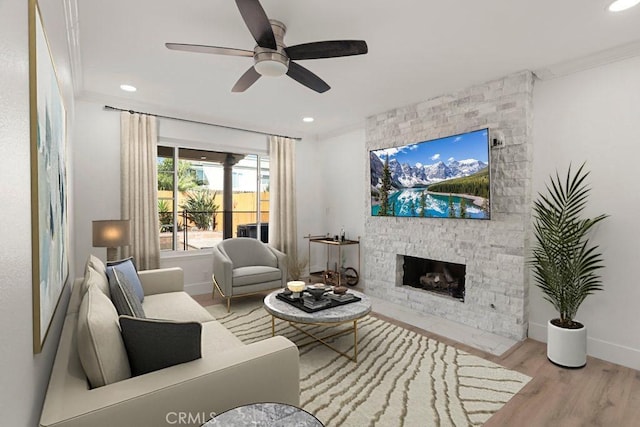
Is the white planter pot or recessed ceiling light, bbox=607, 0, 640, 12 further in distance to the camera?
the white planter pot

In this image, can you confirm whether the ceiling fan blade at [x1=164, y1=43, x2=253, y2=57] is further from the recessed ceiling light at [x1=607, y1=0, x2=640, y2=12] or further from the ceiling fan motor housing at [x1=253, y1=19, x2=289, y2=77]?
the recessed ceiling light at [x1=607, y1=0, x2=640, y2=12]

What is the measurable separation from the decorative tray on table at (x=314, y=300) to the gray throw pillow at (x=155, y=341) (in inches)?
56.5

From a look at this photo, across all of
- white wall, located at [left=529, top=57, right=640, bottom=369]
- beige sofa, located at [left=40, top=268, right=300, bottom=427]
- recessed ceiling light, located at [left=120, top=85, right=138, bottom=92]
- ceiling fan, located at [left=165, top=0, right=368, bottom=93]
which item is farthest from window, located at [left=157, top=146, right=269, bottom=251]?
white wall, located at [left=529, top=57, right=640, bottom=369]

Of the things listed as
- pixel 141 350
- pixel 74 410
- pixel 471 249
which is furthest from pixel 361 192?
pixel 74 410

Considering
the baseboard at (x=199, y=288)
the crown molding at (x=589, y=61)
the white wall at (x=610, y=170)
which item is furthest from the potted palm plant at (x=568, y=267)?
the baseboard at (x=199, y=288)

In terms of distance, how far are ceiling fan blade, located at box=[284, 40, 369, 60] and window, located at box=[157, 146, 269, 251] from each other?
9.82 ft

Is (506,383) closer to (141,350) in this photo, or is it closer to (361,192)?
(141,350)

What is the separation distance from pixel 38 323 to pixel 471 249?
3552 mm

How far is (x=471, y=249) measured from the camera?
3.55 metres

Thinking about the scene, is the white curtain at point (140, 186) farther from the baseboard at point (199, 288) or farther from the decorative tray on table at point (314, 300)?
the decorative tray on table at point (314, 300)

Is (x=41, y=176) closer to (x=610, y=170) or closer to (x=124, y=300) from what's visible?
(x=124, y=300)

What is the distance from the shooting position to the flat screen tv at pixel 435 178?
336 centimetres

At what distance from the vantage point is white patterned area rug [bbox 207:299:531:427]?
6.82 feet

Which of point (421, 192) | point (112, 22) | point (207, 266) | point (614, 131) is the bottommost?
point (207, 266)
